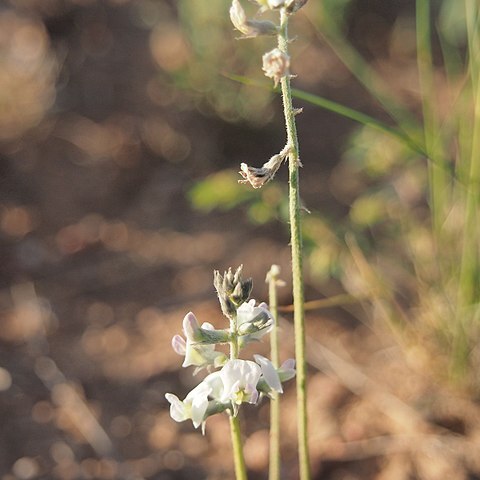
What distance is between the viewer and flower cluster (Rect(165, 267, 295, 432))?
3.81 feet

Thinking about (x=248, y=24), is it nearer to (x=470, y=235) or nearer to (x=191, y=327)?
(x=191, y=327)

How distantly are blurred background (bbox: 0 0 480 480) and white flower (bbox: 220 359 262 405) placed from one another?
0.55 m

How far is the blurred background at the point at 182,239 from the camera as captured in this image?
2.12 m

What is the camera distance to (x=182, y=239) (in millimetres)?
2941

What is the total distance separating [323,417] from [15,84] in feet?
6.74

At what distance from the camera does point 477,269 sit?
1978 millimetres

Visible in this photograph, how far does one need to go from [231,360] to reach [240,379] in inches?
1.4

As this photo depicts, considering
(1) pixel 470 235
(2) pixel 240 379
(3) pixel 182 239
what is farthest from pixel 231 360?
(3) pixel 182 239

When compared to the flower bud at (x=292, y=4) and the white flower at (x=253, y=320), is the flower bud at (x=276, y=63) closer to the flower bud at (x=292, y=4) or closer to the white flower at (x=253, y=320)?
the flower bud at (x=292, y=4)

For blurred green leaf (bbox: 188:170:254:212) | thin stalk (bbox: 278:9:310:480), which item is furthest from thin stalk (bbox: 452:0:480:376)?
thin stalk (bbox: 278:9:310:480)

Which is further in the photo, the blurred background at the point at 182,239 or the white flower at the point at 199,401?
the blurred background at the point at 182,239

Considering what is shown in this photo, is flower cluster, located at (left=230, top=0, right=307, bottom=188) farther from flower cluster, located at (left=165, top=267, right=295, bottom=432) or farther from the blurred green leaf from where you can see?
the blurred green leaf

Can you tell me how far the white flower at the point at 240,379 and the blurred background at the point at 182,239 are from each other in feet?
1.79

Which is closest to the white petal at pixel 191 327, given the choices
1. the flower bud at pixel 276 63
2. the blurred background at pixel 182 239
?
the flower bud at pixel 276 63
